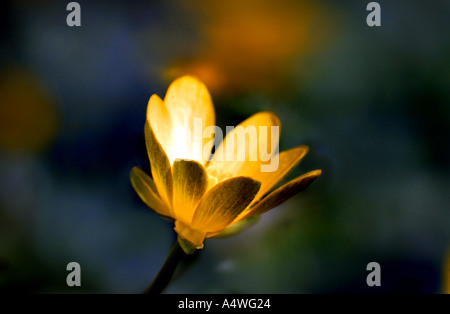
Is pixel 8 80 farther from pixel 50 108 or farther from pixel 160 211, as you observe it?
pixel 160 211

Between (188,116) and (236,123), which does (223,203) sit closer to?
(188,116)

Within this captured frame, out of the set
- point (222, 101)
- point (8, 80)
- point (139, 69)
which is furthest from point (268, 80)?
point (8, 80)

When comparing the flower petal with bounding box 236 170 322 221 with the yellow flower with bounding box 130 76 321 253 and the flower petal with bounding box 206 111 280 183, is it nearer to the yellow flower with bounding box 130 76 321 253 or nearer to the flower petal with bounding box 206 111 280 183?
the yellow flower with bounding box 130 76 321 253

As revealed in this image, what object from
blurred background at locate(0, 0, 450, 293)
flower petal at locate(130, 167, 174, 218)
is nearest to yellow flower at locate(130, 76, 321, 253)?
flower petal at locate(130, 167, 174, 218)

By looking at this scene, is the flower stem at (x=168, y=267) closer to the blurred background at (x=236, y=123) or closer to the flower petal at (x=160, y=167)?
the flower petal at (x=160, y=167)

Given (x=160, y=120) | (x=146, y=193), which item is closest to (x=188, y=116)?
(x=160, y=120)

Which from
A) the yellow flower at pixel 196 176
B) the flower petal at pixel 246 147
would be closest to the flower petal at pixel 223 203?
the yellow flower at pixel 196 176
